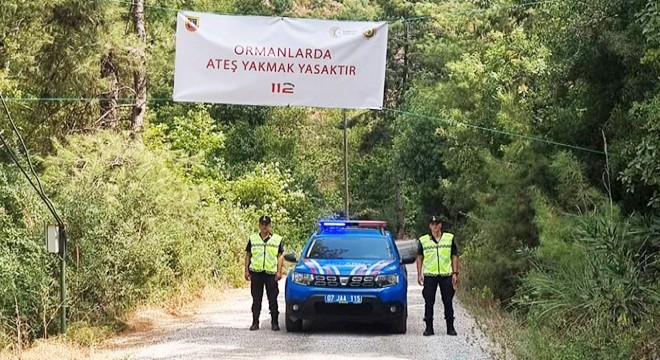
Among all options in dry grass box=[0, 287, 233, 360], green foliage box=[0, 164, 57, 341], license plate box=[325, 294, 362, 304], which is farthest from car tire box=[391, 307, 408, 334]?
green foliage box=[0, 164, 57, 341]

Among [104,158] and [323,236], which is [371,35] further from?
[104,158]

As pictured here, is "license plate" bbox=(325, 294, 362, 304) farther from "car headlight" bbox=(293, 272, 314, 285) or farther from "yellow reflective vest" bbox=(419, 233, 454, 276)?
"yellow reflective vest" bbox=(419, 233, 454, 276)

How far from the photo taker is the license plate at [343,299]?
13.2 metres

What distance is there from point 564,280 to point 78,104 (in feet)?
44.5

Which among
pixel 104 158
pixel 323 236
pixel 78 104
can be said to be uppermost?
pixel 78 104

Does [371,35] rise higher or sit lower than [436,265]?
higher

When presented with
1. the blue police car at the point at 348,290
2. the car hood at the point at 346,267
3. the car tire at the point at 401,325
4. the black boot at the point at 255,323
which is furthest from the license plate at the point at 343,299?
the black boot at the point at 255,323

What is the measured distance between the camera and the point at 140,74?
2109cm

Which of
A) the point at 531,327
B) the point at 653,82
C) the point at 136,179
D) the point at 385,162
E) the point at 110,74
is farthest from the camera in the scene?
the point at 385,162

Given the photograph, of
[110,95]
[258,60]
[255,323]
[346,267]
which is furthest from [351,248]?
[110,95]

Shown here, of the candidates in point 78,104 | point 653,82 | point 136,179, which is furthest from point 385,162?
point 653,82

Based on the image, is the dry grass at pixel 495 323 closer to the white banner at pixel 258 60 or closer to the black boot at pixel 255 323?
the black boot at pixel 255 323

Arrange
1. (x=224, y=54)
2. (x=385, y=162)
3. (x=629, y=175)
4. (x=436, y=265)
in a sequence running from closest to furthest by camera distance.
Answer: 1. (x=629, y=175)
2. (x=436, y=265)
3. (x=224, y=54)
4. (x=385, y=162)

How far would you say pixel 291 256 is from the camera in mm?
14070
